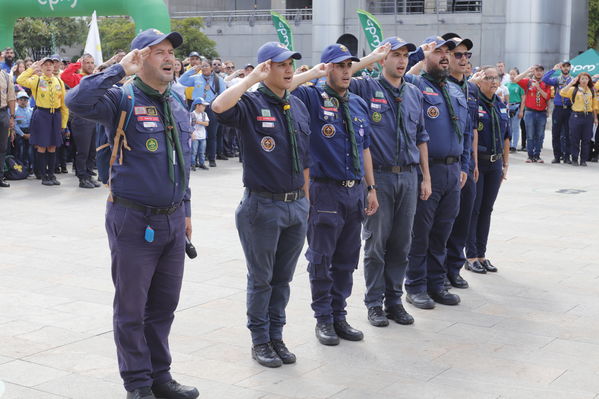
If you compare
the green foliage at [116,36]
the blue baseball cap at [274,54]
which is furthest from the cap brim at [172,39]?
the green foliage at [116,36]

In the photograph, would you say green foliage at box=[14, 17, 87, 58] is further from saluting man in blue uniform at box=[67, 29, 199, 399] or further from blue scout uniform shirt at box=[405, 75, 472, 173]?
saluting man in blue uniform at box=[67, 29, 199, 399]

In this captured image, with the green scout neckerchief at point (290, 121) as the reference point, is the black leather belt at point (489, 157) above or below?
below

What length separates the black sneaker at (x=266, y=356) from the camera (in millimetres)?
5723

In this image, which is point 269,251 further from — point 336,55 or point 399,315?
point 399,315

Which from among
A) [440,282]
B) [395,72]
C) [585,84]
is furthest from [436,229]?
[585,84]

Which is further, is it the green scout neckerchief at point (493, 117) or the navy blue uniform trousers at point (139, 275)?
the green scout neckerchief at point (493, 117)

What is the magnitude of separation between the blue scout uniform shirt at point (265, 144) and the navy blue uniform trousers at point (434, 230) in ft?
6.23

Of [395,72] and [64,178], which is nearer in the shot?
[395,72]

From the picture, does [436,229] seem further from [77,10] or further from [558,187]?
[77,10]

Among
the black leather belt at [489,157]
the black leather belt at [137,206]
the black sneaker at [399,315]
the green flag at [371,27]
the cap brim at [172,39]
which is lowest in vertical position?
the black sneaker at [399,315]

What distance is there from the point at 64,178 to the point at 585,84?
10522 mm

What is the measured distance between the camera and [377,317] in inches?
267

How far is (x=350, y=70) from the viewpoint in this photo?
6.25 metres

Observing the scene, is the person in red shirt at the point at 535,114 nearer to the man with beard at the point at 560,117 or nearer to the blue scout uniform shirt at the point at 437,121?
the man with beard at the point at 560,117
